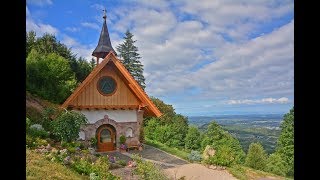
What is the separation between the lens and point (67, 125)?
11422 millimetres

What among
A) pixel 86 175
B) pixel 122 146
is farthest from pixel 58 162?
pixel 122 146

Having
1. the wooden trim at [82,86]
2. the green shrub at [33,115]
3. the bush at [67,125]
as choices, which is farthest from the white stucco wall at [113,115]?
the green shrub at [33,115]

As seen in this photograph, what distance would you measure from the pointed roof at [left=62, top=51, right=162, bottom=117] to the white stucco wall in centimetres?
70

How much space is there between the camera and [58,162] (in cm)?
884

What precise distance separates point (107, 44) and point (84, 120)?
15.2 feet

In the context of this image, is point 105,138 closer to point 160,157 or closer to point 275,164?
point 160,157

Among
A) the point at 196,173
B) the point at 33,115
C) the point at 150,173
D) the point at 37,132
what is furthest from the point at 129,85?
the point at 150,173

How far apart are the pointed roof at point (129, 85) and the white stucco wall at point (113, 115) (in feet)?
2.29

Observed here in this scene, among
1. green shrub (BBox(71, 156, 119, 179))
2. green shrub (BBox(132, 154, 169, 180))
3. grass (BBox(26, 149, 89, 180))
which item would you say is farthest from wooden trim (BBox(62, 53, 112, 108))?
green shrub (BBox(132, 154, 169, 180))

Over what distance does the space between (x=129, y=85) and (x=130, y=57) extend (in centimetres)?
1785

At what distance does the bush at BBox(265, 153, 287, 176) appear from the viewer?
60.7ft

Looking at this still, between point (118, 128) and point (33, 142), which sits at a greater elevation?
point (118, 128)

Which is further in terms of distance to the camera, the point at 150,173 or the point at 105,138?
the point at 105,138
